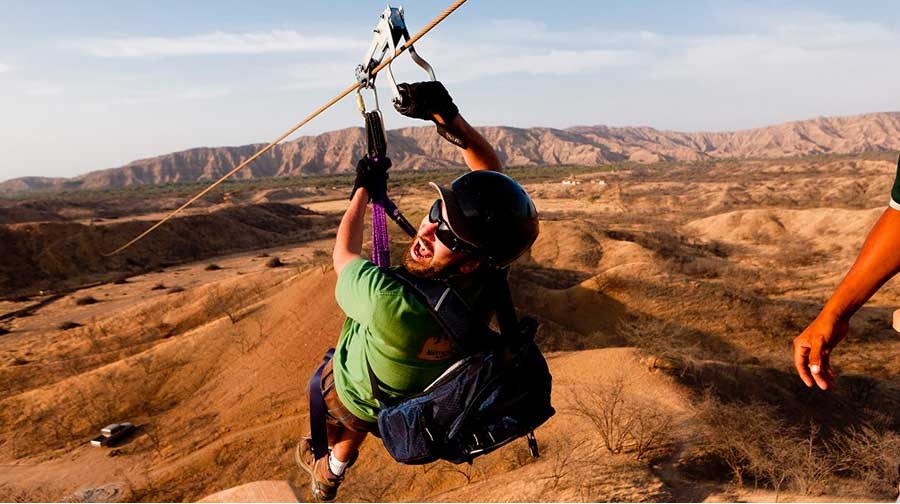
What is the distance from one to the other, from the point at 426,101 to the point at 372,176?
52cm

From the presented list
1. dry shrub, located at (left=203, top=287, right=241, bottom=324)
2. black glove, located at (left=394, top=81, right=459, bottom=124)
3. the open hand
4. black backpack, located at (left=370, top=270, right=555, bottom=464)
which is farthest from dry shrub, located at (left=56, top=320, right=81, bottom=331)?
the open hand

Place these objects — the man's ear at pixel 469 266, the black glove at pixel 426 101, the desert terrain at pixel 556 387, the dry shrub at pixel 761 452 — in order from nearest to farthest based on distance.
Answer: the man's ear at pixel 469 266, the black glove at pixel 426 101, the dry shrub at pixel 761 452, the desert terrain at pixel 556 387

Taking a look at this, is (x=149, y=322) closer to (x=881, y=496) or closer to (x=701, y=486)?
(x=701, y=486)

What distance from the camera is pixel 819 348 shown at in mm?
1966

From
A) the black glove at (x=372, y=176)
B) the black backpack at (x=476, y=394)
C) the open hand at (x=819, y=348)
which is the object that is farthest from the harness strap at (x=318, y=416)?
the open hand at (x=819, y=348)

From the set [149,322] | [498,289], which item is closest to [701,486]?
[498,289]

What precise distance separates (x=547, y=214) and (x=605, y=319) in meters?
34.1

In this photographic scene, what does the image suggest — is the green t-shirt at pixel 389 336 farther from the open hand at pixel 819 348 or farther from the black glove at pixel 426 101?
the open hand at pixel 819 348

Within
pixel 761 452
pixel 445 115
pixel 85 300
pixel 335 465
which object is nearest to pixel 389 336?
pixel 445 115

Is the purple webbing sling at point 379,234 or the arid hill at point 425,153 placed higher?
the arid hill at point 425,153

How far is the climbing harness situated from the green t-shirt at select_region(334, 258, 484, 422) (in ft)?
1.16

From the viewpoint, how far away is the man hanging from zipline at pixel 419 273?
2242mm

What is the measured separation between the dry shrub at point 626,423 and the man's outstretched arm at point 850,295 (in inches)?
210

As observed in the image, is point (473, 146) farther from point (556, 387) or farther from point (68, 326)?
point (68, 326)
